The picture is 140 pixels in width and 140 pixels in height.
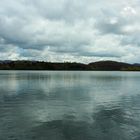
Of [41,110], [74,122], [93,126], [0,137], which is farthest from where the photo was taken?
[41,110]

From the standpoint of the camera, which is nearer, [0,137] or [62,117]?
[0,137]

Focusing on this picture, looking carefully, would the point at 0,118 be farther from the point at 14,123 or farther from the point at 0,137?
the point at 0,137

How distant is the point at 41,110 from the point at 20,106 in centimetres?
393

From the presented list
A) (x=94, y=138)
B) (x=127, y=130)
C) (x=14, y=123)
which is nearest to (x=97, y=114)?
(x=127, y=130)

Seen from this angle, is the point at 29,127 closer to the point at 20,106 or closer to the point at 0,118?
the point at 0,118

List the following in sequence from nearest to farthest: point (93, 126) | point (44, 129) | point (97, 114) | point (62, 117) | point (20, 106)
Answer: point (44, 129) → point (93, 126) → point (62, 117) → point (97, 114) → point (20, 106)

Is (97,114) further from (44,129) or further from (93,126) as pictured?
(44,129)

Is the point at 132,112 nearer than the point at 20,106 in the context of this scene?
Yes

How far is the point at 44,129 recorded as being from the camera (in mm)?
17438

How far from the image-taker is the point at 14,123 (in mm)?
19203

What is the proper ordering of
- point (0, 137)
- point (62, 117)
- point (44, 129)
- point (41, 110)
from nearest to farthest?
point (0, 137) < point (44, 129) < point (62, 117) < point (41, 110)

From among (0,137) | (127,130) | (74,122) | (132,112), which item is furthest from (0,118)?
(132,112)

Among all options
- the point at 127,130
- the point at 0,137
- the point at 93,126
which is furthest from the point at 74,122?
the point at 0,137

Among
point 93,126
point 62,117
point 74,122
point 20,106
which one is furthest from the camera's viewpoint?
point 20,106
